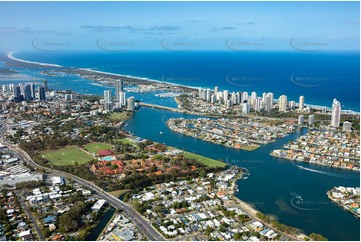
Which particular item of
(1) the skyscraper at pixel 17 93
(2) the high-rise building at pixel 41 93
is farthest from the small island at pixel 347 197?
(1) the skyscraper at pixel 17 93

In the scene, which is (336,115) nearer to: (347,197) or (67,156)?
(347,197)

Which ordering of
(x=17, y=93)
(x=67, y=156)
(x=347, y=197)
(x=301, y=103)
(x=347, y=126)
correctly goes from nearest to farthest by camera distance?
1. (x=347, y=197)
2. (x=67, y=156)
3. (x=347, y=126)
4. (x=301, y=103)
5. (x=17, y=93)

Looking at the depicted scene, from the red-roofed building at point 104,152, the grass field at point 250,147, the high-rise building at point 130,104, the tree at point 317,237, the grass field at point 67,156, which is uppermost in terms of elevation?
the high-rise building at point 130,104

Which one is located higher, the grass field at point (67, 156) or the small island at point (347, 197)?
the grass field at point (67, 156)

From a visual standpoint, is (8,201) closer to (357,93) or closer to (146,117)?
(146,117)

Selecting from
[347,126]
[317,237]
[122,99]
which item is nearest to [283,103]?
[347,126]

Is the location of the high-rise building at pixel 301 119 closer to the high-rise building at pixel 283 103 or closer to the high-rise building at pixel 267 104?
the high-rise building at pixel 283 103
